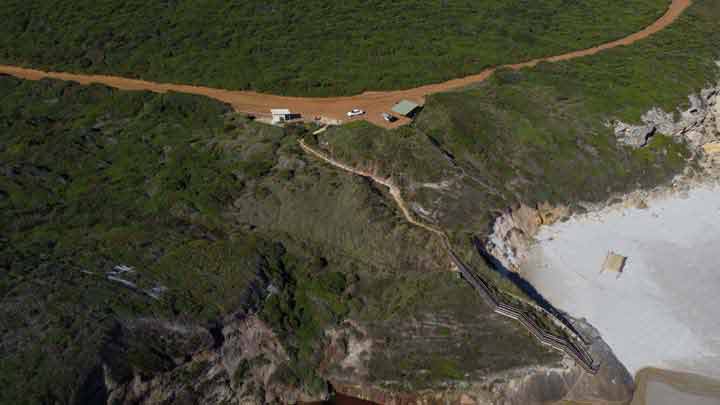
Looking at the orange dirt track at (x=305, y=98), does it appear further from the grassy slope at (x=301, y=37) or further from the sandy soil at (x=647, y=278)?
the sandy soil at (x=647, y=278)

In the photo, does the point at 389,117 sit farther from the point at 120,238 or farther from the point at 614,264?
the point at 120,238

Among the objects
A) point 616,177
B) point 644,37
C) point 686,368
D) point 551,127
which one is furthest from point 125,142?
point 644,37

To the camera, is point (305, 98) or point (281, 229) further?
point (305, 98)

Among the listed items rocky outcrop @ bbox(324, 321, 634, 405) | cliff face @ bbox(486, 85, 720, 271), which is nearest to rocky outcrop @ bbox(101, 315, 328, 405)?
rocky outcrop @ bbox(324, 321, 634, 405)

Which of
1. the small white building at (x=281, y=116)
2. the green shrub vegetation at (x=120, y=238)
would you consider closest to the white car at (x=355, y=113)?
the small white building at (x=281, y=116)

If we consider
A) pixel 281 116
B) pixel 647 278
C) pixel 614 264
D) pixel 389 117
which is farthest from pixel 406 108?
pixel 647 278

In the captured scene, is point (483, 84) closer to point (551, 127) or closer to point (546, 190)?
point (551, 127)
